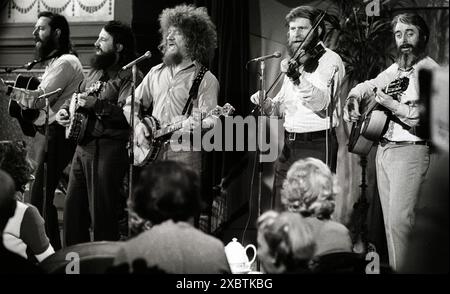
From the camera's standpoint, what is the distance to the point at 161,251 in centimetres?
280

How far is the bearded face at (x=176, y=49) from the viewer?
18.7 feet

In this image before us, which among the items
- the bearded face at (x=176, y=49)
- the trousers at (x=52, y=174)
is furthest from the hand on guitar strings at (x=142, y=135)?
the trousers at (x=52, y=174)

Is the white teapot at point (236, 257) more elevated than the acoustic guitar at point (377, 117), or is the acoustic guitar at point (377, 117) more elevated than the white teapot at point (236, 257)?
the acoustic guitar at point (377, 117)

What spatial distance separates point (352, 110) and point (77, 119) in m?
2.16

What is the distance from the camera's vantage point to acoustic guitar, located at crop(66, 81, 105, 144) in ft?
18.6

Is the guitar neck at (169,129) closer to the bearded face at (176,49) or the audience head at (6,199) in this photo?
the bearded face at (176,49)

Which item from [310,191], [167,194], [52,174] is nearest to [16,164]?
[52,174]

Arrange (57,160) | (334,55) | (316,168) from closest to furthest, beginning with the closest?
(316,168), (334,55), (57,160)

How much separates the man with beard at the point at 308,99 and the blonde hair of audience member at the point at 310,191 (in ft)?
6.21

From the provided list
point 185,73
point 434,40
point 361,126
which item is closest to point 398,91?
point 361,126

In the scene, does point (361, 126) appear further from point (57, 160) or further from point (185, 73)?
point (57, 160)

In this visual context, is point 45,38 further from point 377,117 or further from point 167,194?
point 167,194

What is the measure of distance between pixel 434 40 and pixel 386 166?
1.49 meters
